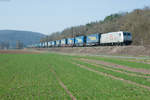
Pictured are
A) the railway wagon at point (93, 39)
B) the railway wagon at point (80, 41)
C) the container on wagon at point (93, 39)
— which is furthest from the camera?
the railway wagon at point (80, 41)

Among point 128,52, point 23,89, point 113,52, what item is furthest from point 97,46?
point 23,89

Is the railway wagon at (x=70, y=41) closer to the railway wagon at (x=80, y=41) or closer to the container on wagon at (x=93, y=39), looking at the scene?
the railway wagon at (x=80, y=41)

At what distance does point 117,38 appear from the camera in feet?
141

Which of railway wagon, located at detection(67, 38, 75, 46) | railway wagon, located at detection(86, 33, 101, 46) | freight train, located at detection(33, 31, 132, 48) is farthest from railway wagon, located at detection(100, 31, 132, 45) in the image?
A: railway wagon, located at detection(67, 38, 75, 46)

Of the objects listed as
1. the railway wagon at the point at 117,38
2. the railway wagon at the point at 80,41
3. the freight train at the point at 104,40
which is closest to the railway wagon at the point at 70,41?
the freight train at the point at 104,40

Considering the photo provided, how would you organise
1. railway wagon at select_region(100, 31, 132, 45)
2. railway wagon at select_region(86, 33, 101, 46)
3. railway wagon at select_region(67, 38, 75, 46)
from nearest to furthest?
railway wagon at select_region(100, 31, 132, 45)
railway wagon at select_region(86, 33, 101, 46)
railway wagon at select_region(67, 38, 75, 46)

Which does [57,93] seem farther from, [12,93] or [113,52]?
[113,52]

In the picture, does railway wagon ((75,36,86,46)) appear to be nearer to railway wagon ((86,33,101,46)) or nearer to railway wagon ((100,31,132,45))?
railway wagon ((86,33,101,46))

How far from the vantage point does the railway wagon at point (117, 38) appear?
41.6 metres

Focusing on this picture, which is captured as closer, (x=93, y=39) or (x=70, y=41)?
(x=93, y=39)

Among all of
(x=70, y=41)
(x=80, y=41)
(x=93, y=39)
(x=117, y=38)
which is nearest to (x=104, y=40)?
(x=93, y=39)

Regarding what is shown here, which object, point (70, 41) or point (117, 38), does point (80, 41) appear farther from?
point (117, 38)

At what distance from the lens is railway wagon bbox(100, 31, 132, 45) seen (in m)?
41.6

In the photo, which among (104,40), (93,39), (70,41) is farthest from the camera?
(70,41)
